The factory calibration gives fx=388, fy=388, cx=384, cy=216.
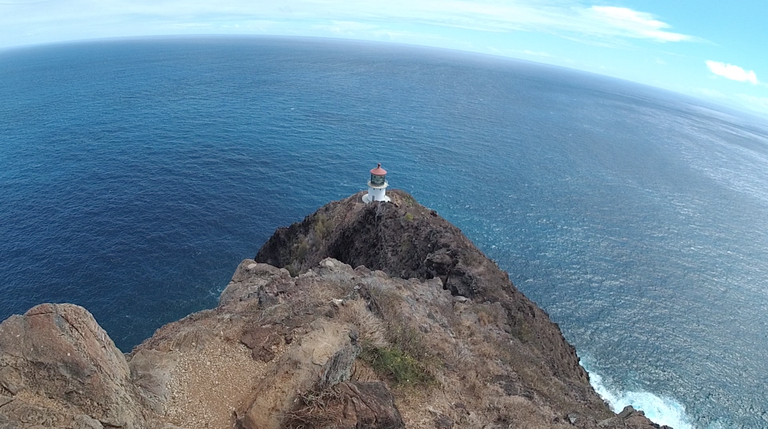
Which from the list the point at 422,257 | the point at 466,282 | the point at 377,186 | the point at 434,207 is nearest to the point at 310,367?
the point at 466,282

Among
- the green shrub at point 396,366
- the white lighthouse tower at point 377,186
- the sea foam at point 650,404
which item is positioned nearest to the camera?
the green shrub at point 396,366

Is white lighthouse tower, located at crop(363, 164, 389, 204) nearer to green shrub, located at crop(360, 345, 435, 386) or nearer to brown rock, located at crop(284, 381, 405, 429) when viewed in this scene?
green shrub, located at crop(360, 345, 435, 386)

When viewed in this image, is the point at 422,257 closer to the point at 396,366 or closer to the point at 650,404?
the point at 396,366

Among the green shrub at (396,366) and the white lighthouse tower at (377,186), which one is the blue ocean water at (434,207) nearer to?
the white lighthouse tower at (377,186)

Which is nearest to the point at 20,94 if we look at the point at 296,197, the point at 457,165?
the point at 296,197

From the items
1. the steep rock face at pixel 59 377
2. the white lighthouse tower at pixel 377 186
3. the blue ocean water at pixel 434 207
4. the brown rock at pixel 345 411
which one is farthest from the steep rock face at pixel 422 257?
the steep rock face at pixel 59 377

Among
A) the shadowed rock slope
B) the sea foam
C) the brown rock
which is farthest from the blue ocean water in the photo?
the brown rock
